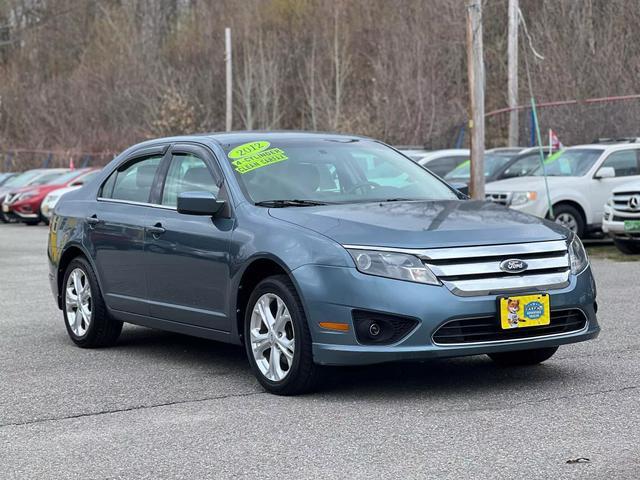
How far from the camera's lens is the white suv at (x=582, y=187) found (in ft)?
63.6

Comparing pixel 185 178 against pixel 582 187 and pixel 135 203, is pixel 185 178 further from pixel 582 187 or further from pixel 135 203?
pixel 582 187

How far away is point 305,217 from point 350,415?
1294 mm

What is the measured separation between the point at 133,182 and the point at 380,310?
301 cm

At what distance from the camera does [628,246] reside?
17609mm

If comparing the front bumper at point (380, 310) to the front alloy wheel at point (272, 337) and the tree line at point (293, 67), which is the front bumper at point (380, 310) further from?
the tree line at point (293, 67)

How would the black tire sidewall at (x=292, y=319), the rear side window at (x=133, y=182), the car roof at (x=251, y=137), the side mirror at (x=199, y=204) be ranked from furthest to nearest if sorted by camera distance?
the rear side window at (x=133, y=182), the car roof at (x=251, y=137), the side mirror at (x=199, y=204), the black tire sidewall at (x=292, y=319)

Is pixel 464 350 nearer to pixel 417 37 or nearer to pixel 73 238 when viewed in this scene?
pixel 73 238

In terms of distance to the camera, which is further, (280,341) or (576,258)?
(576,258)

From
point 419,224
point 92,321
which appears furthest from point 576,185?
point 419,224

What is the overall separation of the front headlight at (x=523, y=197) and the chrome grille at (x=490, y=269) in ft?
40.7

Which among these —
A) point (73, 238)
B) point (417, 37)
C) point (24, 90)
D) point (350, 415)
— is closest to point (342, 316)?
point (350, 415)

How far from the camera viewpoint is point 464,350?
6973 millimetres

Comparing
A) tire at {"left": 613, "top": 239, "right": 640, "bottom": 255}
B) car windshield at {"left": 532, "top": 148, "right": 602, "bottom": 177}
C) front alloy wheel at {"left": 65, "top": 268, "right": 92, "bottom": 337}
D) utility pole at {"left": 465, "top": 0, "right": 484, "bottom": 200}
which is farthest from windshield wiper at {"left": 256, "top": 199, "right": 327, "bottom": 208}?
utility pole at {"left": 465, "top": 0, "right": 484, "bottom": 200}

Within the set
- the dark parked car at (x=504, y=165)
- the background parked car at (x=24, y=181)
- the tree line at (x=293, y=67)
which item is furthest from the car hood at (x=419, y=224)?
the background parked car at (x=24, y=181)
